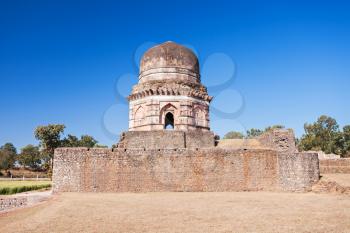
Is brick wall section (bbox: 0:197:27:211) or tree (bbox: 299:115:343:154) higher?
tree (bbox: 299:115:343:154)

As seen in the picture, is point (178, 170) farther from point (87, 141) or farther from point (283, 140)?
point (87, 141)

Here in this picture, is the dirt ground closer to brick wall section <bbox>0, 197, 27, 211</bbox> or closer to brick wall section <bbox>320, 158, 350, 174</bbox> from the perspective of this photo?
brick wall section <bbox>0, 197, 27, 211</bbox>

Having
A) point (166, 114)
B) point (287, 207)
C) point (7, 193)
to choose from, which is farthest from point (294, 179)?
point (7, 193)

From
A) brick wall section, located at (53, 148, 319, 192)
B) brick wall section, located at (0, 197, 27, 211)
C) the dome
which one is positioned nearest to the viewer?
brick wall section, located at (0, 197, 27, 211)

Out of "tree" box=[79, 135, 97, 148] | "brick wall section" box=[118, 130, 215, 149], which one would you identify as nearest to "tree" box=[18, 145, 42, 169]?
"tree" box=[79, 135, 97, 148]

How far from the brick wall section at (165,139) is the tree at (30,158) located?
157 feet

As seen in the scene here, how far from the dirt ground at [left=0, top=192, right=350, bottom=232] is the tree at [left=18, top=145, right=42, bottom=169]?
55246 mm

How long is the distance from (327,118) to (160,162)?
3411cm

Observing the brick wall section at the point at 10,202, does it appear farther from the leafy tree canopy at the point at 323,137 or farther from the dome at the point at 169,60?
the leafy tree canopy at the point at 323,137

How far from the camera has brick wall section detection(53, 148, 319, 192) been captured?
49.3 feet

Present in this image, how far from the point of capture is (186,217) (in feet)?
27.1

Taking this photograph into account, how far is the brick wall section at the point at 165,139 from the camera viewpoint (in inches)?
707

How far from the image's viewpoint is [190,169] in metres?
15.2

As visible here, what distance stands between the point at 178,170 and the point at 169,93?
9.29 meters
